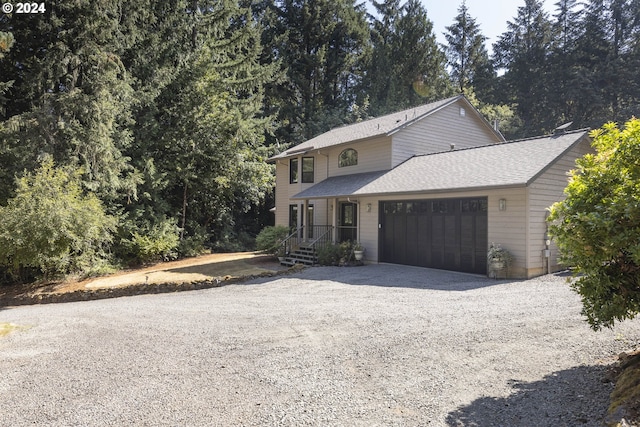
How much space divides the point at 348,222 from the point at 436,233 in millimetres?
4902

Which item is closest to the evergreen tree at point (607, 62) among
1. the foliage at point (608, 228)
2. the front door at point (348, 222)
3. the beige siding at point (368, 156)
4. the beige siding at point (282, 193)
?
the beige siding at point (368, 156)

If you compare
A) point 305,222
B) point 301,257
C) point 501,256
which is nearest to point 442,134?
point 305,222

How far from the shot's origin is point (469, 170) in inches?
505

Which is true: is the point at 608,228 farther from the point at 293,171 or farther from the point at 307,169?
the point at 293,171

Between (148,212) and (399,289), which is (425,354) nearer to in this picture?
(399,289)

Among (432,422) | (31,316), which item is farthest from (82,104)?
(432,422)

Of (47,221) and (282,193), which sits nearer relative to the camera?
(47,221)

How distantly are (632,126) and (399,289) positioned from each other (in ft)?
22.8

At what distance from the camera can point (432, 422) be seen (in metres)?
3.30

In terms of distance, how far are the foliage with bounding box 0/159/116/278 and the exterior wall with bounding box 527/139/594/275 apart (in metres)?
13.3

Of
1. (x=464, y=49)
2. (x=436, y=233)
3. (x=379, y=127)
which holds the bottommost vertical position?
(x=436, y=233)

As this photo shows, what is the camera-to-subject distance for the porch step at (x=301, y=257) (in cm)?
1584

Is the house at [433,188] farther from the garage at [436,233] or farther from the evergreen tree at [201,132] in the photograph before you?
the evergreen tree at [201,132]

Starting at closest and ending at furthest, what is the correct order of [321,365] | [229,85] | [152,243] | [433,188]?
1. [321,365]
2. [433,188]
3. [152,243]
4. [229,85]
